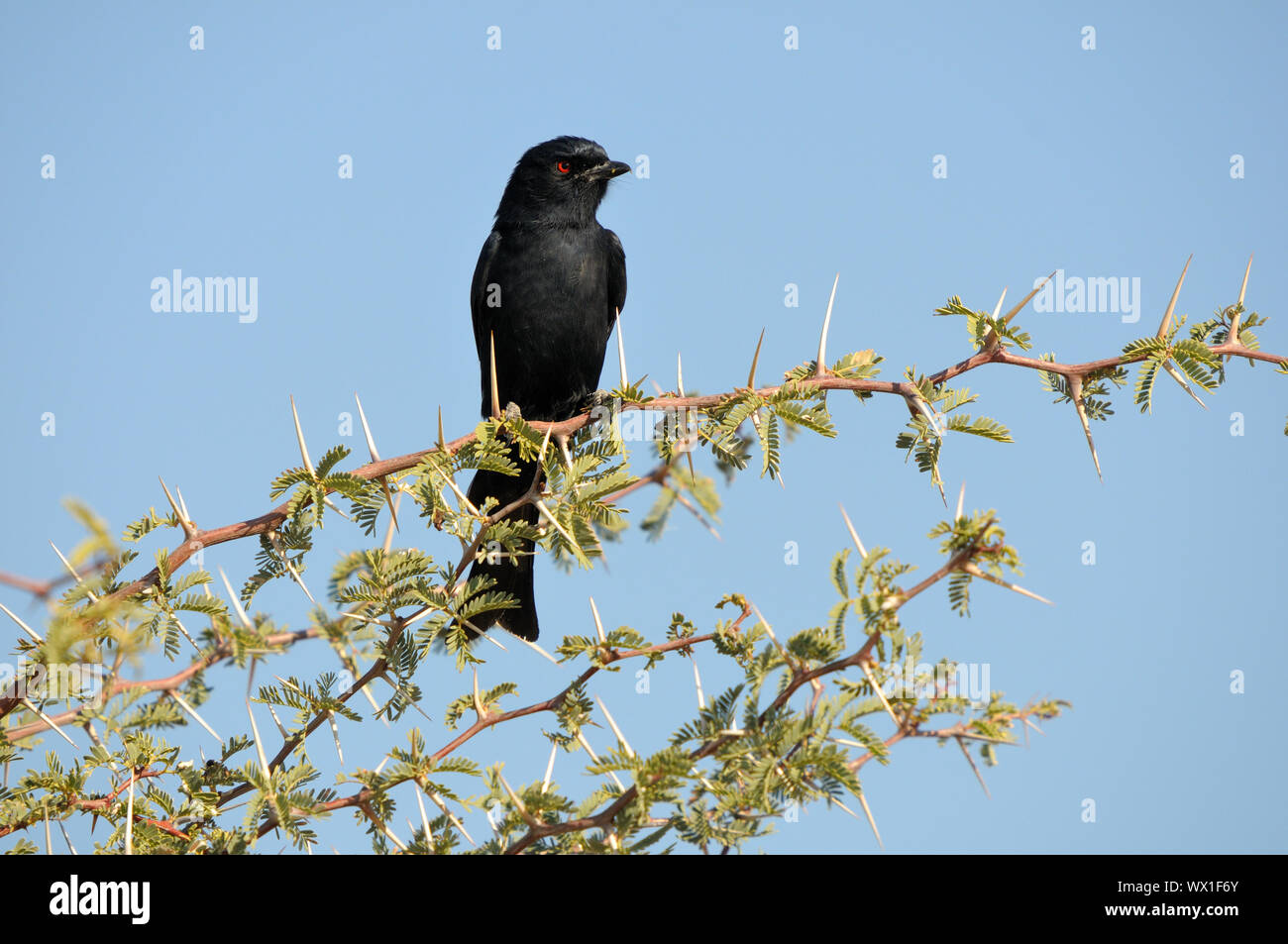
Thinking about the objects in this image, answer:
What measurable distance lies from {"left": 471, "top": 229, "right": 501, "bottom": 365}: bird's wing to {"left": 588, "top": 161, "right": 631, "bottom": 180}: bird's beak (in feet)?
2.30

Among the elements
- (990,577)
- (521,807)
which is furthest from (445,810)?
(990,577)

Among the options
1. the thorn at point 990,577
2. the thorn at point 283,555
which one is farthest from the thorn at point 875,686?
the thorn at point 283,555

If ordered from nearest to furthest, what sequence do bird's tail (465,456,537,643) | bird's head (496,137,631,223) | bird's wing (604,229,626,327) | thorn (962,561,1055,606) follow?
thorn (962,561,1055,606) → bird's tail (465,456,537,643) → bird's head (496,137,631,223) → bird's wing (604,229,626,327)

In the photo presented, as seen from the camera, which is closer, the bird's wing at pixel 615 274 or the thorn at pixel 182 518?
the thorn at pixel 182 518

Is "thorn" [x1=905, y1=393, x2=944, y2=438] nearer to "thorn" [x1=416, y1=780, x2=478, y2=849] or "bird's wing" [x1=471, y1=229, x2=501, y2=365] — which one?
"thorn" [x1=416, y1=780, x2=478, y2=849]

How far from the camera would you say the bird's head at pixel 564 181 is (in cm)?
652

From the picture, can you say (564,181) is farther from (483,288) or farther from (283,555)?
(283,555)

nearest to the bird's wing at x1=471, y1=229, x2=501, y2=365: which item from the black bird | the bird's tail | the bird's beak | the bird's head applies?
the black bird

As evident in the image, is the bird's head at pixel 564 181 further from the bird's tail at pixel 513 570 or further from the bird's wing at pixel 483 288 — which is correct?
the bird's tail at pixel 513 570

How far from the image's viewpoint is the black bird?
20.6ft

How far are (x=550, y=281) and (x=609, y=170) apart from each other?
2.71ft

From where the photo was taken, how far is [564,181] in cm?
655
